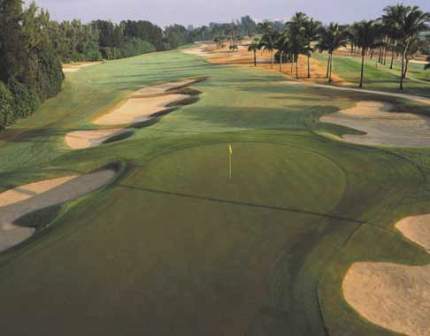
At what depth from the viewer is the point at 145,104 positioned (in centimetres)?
5962

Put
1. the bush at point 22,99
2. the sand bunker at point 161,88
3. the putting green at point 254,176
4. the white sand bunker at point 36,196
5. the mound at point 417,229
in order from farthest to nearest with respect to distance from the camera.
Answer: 1. the sand bunker at point 161,88
2. the bush at point 22,99
3. the putting green at point 254,176
4. the white sand bunker at point 36,196
5. the mound at point 417,229

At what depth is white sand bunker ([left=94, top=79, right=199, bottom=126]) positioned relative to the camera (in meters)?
49.2

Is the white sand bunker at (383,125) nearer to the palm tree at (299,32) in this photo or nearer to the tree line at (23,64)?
the palm tree at (299,32)

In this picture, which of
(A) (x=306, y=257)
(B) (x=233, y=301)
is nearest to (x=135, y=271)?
(B) (x=233, y=301)

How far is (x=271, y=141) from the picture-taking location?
32.4 m

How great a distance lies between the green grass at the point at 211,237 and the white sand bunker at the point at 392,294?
510 mm

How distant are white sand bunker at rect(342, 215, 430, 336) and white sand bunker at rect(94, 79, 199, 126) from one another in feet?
119

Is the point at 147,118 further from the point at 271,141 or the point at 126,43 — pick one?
the point at 126,43

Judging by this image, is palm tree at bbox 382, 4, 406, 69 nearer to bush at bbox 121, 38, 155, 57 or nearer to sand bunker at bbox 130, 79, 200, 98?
sand bunker at bbox 130, 79, 200, 98

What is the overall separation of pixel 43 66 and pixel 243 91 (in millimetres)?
32697

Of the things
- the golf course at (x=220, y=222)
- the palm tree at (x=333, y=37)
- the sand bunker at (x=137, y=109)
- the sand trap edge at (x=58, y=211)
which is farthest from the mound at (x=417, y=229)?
the palm tree at (x=333, y=37)

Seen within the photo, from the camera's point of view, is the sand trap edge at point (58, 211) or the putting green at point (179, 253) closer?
the putting green at point (179, 253)

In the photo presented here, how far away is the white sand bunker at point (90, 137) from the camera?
3783 centimetres

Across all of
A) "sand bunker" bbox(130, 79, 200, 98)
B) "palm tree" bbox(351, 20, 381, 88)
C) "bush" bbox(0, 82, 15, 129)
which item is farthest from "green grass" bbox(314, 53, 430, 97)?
"bush" bbox(0, 82, 15, 129)
